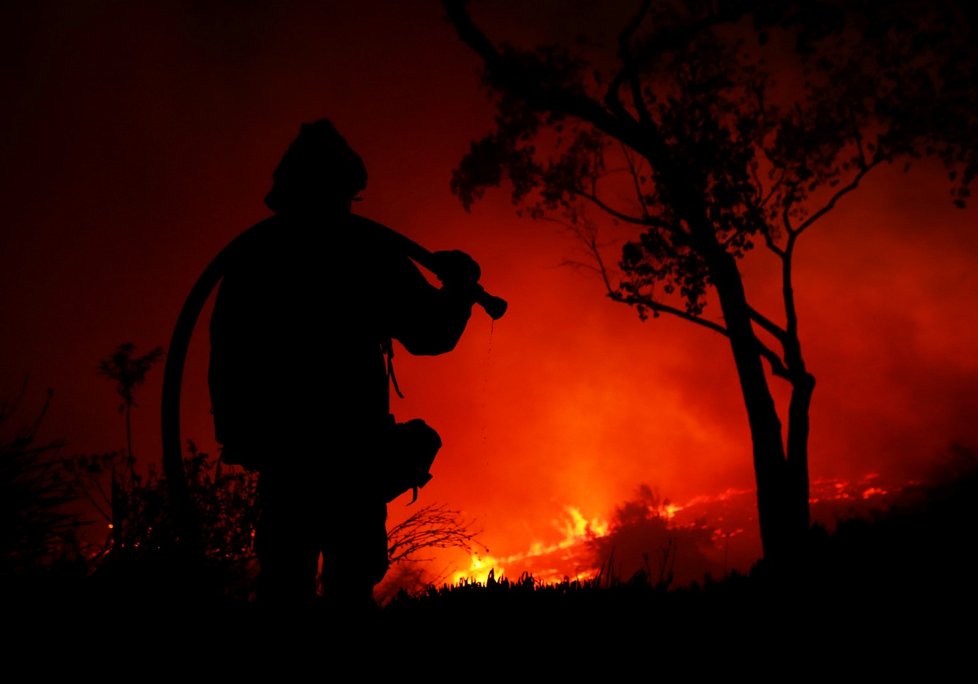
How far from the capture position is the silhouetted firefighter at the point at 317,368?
285cm

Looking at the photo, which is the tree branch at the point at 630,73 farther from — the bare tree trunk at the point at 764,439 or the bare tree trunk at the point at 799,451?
the bare tree trunk at the point at 799,451

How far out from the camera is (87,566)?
367 centimetres

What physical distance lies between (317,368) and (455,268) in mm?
967

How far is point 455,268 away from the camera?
3152 mm

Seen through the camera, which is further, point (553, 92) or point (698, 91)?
point (698, 91)

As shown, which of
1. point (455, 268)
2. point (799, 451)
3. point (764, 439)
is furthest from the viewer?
point (799, 451)

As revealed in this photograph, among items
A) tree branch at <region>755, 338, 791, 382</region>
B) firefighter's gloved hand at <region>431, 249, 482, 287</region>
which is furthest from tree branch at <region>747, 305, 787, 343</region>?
firefighter's gloved hand at <region>431, 249, 482, 287</region>

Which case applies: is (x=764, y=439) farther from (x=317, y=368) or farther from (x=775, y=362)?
(x=317, y=368)

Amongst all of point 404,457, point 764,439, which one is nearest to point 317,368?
point 404,457

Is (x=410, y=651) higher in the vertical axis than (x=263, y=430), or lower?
lower

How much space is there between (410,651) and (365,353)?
1.52 m

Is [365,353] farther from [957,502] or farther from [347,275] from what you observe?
[957,502]

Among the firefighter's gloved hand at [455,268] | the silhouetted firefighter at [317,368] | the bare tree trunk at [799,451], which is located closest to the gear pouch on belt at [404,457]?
the silhouetted firefighter at [317,368]

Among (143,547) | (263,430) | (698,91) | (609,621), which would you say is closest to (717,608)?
(609,621)
